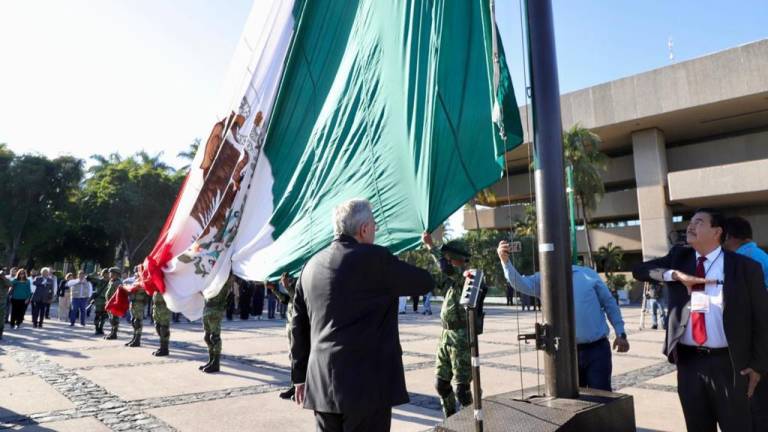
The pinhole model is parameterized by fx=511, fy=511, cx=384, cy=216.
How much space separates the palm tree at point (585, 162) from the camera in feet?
→ 106

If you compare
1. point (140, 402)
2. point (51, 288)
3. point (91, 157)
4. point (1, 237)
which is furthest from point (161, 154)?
point (140, 402)

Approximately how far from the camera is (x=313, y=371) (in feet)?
8.21

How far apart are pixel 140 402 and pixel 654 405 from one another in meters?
5.59

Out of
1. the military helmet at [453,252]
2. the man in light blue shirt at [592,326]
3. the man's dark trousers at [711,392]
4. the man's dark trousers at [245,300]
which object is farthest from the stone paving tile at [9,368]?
the man's dark trousers at [245,300]

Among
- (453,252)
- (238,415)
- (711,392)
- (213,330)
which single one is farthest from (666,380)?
(213,330)

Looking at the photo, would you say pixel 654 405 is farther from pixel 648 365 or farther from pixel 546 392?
pixel 546 392

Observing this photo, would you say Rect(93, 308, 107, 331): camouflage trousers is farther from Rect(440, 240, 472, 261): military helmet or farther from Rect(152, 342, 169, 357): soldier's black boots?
Rect(440, 240, 472, 261): military helmet

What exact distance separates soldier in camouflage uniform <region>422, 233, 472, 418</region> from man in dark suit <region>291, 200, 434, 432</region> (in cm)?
188

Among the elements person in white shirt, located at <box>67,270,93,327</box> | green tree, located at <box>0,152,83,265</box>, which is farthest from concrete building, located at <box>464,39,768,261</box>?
green tree, located at <box>0,152,83,265</box>

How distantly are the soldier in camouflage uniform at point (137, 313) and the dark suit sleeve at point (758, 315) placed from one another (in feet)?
34.3

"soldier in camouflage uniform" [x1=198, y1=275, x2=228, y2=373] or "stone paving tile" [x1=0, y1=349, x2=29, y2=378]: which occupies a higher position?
"soldier in camouflage uniform" [x1=198, y1=275, x2=228, y2=373]

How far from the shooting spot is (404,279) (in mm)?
2490

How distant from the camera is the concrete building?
2816 cm

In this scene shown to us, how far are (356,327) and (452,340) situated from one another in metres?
2.44
